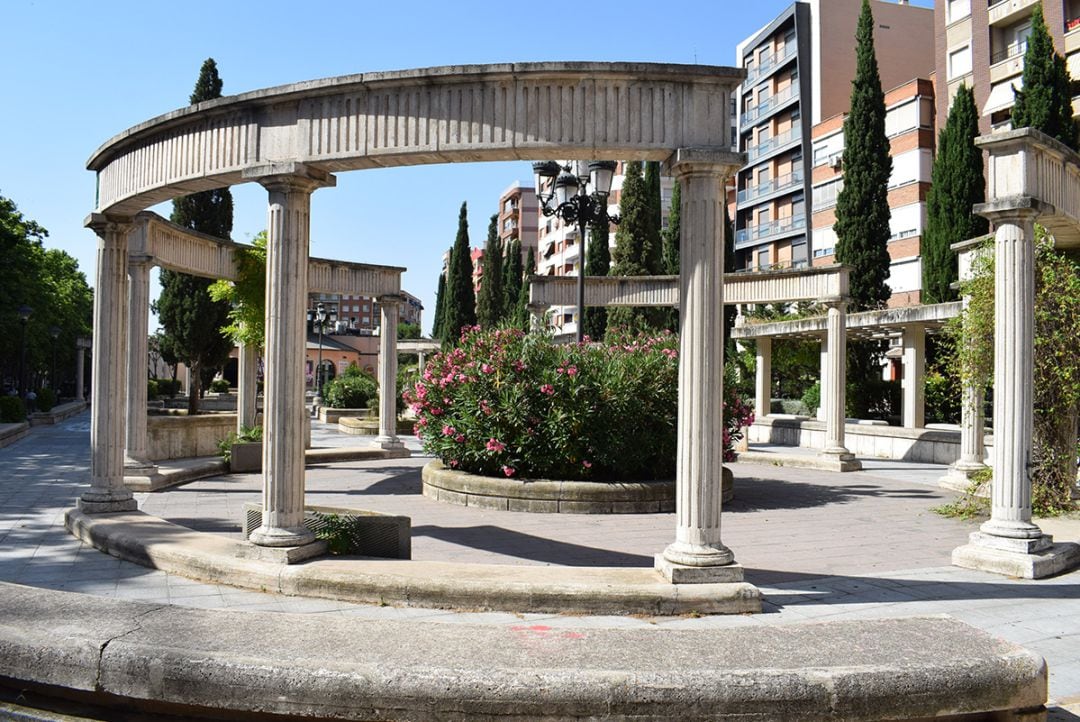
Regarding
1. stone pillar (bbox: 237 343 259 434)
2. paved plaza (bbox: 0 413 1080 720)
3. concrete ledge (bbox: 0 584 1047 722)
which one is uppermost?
stone pillar (bbox: 237 343 259 434)

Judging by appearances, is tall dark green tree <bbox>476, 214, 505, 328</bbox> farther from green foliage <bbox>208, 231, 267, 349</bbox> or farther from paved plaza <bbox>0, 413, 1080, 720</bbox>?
paved plaza <bbox>0, 413, 1080, 720</bbox>

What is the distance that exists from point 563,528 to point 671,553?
10.7ft

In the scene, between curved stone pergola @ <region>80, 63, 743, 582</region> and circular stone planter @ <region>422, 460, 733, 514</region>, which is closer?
curved stone pergola @ <region>80, 63, 743, 582</region>

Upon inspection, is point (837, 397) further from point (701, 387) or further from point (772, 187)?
point (772, 187)

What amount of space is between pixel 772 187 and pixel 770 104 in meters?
4.82

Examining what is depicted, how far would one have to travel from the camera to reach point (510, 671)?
3.26m

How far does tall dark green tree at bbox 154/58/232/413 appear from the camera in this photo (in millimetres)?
28672

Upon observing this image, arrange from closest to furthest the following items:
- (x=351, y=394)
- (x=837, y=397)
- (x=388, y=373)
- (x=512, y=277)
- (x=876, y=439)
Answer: (x=837, y=397)
(x=388, y=373)
(x=876, y=439)
(x=351, y=394)
(x=512, y=277)

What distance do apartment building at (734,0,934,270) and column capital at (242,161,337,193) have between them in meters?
40.3

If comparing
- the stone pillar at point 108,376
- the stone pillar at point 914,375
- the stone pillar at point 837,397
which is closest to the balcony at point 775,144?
the stone pillar at point 914,375

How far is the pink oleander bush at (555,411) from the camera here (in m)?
10.1

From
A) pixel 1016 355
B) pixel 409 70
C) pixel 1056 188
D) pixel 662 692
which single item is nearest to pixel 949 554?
pixel 1016 355

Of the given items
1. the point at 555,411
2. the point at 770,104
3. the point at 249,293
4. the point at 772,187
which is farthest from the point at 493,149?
the point at 770,104

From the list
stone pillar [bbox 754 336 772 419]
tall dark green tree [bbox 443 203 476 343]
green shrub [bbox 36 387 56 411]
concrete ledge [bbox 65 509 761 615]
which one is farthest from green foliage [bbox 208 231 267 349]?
tall dark green tree [bbox 443 203 476 343]
